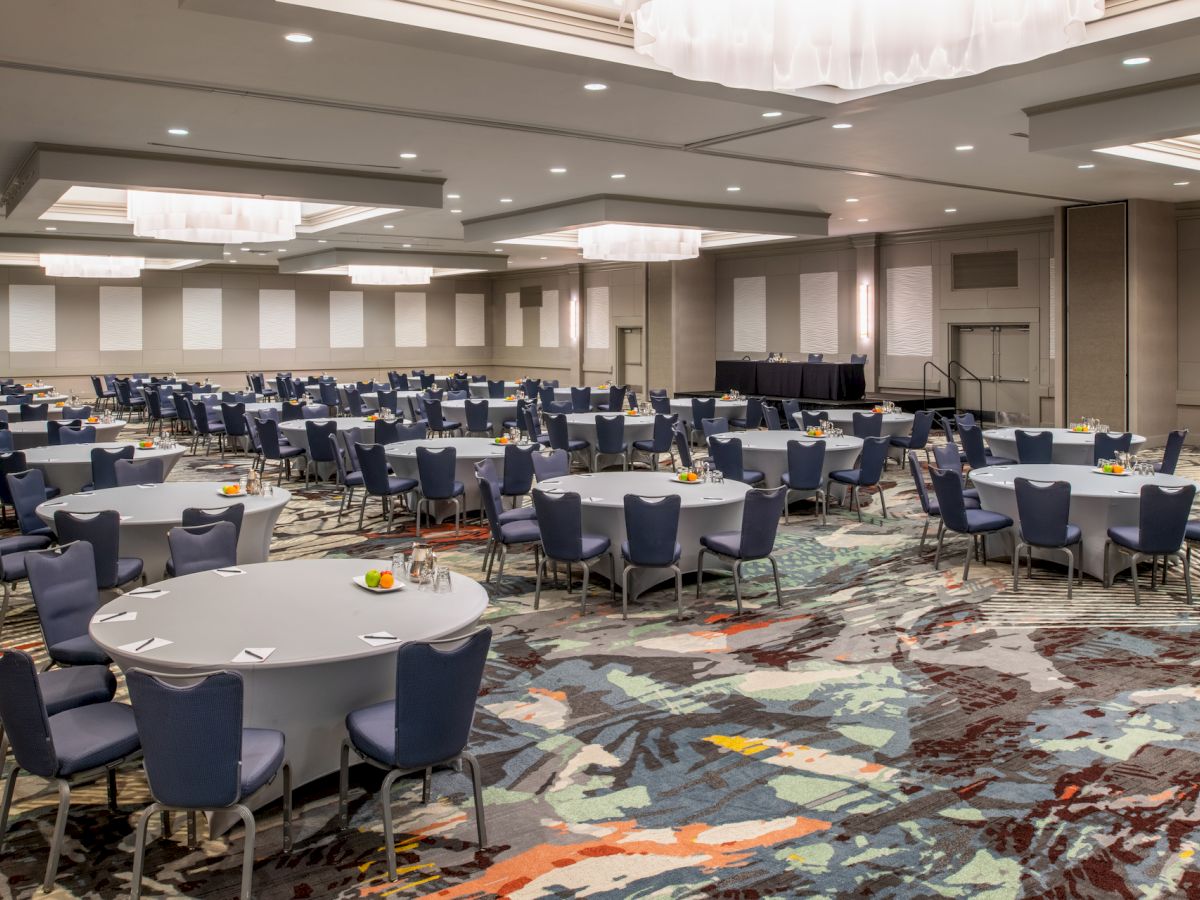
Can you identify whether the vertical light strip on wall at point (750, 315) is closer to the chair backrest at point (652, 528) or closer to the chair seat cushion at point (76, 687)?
the chair backrest at point (652, 528)

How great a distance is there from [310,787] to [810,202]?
49.1ft

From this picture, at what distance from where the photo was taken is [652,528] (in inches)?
302

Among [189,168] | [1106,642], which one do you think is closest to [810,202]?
[189,168]

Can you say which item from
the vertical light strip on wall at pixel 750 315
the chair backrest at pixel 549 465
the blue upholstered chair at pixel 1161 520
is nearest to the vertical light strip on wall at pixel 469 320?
the vertical light strip on wall at pixel 750 315

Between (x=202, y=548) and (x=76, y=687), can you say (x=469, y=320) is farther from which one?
(x=76, y=687)

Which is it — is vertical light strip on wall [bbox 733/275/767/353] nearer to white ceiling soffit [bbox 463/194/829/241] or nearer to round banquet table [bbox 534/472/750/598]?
white ceiling soffit [bbox 463/194/829/241]

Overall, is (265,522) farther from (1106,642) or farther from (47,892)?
(1106,642)

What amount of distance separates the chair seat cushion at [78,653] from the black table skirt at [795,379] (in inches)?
715

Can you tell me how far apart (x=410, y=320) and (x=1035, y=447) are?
2626cm

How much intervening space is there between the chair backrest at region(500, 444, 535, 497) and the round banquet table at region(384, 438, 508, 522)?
581 mm

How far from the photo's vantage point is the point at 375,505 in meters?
13.0

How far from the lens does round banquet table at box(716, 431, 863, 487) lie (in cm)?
1191

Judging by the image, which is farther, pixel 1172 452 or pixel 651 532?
pixel 1172 452

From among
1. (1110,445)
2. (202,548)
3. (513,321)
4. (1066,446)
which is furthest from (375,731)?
(513,321)
